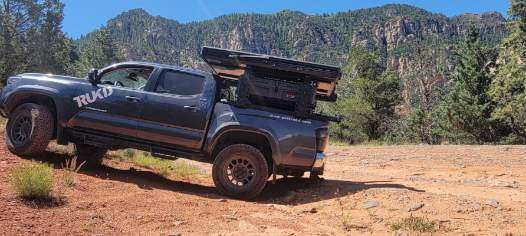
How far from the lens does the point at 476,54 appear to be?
110 ft

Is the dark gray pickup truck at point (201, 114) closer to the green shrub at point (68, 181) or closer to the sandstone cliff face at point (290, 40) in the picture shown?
the green shrub at point (68, 181)

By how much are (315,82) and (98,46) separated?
54.5 metres

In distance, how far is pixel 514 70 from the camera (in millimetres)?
21844

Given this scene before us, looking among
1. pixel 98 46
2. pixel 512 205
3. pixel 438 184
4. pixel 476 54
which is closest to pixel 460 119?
pixel 476 54

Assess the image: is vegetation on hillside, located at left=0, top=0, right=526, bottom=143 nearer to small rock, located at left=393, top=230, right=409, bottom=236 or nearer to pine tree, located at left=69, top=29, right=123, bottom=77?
pine tree, located at left=69, top=29, right=123, bottom=77

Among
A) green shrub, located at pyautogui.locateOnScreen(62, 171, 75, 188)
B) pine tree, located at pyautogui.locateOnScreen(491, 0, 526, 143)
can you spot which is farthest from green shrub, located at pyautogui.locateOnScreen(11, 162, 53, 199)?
pine tree, located at pyautogui.locateOnScreen(491, 0, 526, 143)

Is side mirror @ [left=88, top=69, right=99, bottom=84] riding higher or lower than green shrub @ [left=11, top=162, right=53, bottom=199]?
higher

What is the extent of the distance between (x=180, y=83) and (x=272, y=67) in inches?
61.3

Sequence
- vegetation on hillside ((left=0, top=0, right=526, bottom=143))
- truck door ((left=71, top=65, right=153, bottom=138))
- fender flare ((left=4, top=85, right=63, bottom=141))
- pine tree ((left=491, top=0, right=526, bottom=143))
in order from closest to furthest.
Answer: truck door ((left=71, top=65, right=153, bottom=138)), fender flare ((left=4, top=85, right=63, bottom=141)), pine tree ((left=491, top=0, right=526, bottom=143)), vegetation on hillside ((left=0, top=0, right=526, bottom=143))

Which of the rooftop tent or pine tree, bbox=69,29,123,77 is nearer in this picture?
the rooftop tent

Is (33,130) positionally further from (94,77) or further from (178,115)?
(178,115)

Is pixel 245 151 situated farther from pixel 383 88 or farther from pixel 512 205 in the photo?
pixel 383 88

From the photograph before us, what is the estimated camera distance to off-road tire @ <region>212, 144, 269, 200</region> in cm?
794

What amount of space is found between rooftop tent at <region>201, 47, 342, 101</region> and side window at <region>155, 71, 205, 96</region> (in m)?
0.37
